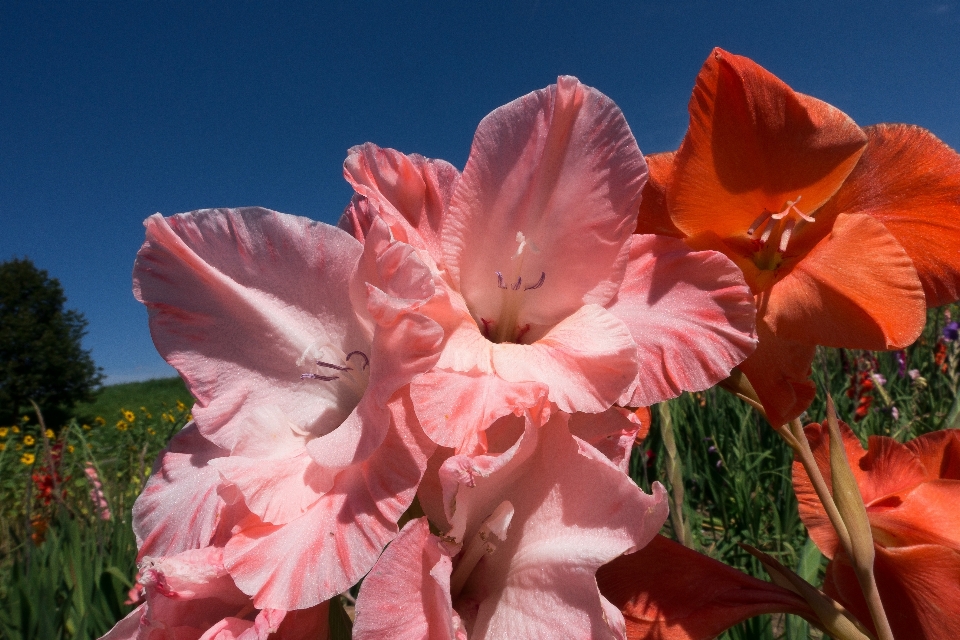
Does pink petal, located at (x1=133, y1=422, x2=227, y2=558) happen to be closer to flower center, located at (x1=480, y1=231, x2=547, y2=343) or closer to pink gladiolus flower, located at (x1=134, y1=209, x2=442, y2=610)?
Result: pink gladiolus flower, located at (x1=134, y1=209, x2=442, y2=610)

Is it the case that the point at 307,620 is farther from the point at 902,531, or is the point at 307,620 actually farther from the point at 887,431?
the point at 887,431

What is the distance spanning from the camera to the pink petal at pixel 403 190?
51 centimetres

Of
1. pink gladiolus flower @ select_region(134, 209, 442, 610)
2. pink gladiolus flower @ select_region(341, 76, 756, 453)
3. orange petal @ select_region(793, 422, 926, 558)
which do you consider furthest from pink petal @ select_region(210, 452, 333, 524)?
orange petal @ select_region(793, 422, 926, 558)

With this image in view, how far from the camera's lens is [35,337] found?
21000mm

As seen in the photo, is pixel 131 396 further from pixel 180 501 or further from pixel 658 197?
pixel 658 197

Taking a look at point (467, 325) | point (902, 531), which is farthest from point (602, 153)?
point (902, 531)

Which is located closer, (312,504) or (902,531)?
(312,504)

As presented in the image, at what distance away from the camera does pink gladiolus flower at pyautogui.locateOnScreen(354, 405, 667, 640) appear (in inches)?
15.0

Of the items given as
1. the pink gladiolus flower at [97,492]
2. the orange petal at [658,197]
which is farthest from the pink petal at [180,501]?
the pink gladiolus flower at [97,492]

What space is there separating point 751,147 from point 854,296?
0.16 m

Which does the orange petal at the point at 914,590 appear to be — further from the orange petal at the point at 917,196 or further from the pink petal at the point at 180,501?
the pink petal at the point at 180,501

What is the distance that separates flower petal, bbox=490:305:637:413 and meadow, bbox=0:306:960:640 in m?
0.33

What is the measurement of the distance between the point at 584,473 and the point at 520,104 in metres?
0.30

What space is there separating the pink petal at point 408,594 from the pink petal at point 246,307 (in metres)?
0.16
